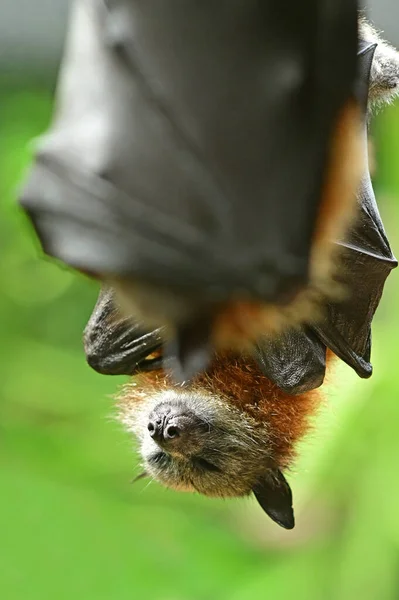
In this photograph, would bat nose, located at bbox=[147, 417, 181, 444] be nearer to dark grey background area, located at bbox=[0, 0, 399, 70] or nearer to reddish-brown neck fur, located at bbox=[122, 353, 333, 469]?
reddish-brown neck fur, located at bbox=[122, 353, 333, 469]

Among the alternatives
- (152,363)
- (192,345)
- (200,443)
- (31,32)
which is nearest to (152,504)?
(200,443)

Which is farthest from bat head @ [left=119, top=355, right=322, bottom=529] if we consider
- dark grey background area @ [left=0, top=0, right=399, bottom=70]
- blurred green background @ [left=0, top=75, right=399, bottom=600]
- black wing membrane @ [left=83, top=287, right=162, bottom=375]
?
dark grey background area @ [left=0, top=0, right=399, bottom=70]

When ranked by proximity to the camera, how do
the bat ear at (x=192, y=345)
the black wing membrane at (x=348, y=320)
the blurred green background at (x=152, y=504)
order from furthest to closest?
the blurred green background at (x=152, y=504) → the black wing membrane at (x=348, y=320) → the bat ear at (x=192, y=345)

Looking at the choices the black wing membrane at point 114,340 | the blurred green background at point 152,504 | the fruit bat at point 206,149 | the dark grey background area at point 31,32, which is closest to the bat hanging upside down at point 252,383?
the black wing membrane at point 114,340

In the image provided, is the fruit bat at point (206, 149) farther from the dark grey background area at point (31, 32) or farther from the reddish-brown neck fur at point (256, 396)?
the dark grey background area at point (31, 32)

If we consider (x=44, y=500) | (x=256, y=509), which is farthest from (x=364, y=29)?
(x=44, y=500)

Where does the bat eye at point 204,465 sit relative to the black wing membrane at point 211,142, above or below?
below
